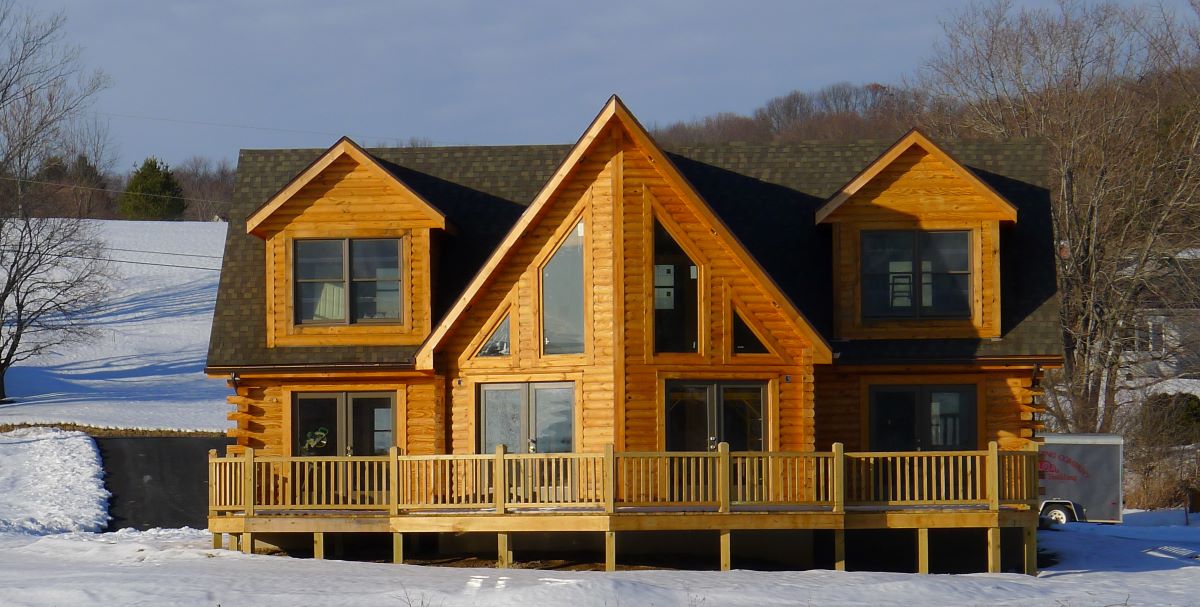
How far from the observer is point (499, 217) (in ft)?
84.5

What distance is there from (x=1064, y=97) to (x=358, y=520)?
118 ft

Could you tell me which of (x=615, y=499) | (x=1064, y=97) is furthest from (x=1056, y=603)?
(x=1064, y=97)

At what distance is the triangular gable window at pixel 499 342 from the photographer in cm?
2281

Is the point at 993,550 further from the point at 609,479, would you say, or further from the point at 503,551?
the point at 503,551

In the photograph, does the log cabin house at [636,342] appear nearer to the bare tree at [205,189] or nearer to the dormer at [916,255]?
the dormer at [916,255]

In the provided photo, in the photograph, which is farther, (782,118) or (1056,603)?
(782,118)

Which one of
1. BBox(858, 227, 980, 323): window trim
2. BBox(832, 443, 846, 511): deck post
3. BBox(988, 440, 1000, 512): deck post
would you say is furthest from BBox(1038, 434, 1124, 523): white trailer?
BBox(832, 443, 846, 511): deck post

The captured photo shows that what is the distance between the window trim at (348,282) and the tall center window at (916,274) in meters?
8.03

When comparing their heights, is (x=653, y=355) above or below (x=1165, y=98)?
below

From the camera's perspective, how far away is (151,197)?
98000 mm

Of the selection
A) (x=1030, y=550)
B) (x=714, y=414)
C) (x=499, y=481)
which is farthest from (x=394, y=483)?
(x=1030, y=550)

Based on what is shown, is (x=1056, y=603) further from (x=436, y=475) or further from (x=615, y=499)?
(x=436, y=475)

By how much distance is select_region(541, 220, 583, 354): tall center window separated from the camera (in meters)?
22.3

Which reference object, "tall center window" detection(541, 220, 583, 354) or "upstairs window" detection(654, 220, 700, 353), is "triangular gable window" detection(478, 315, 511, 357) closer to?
"tall center window" detection(541, 220, 583, 354)
